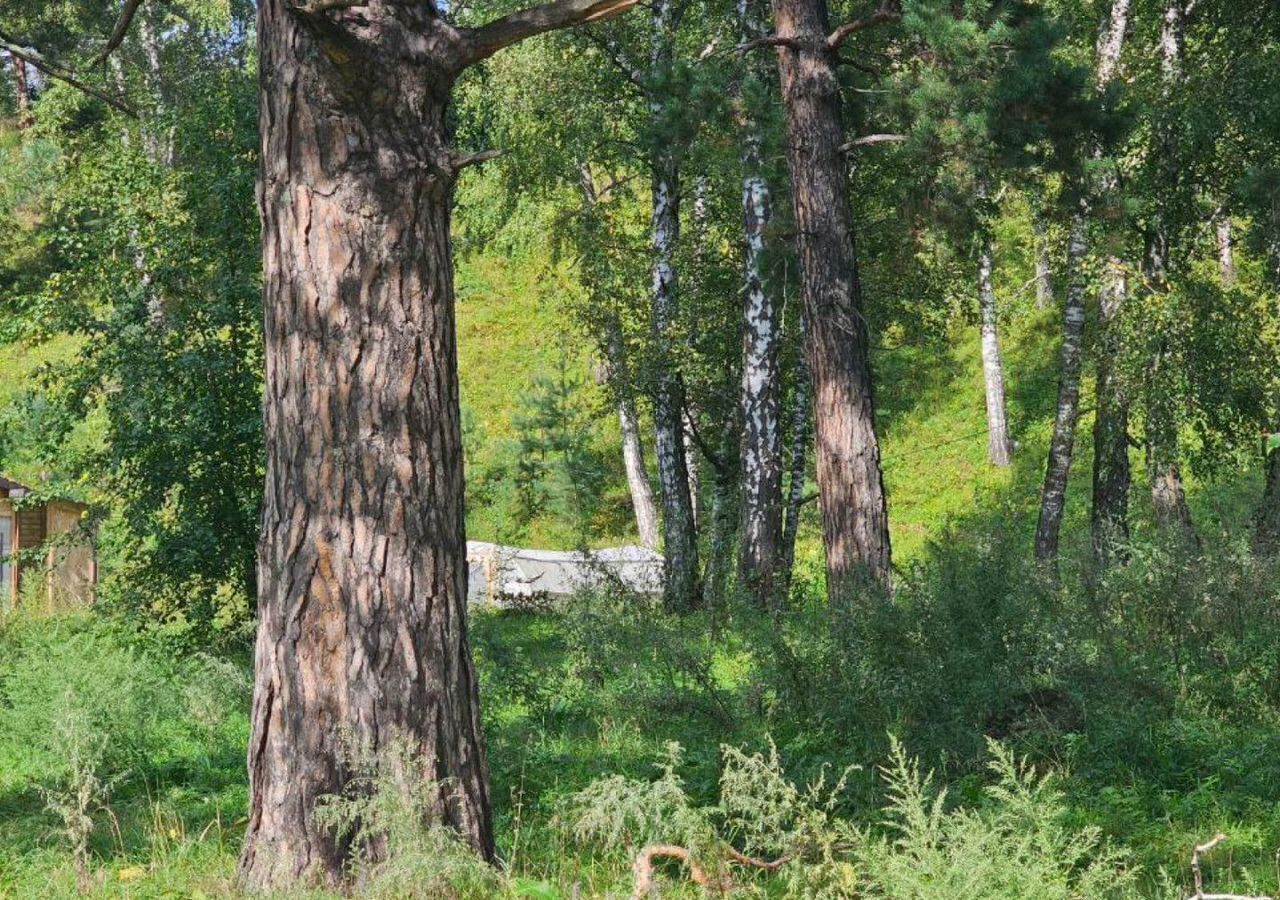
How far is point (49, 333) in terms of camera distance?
1478 centimetres

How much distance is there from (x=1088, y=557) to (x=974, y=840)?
6215 millimetres

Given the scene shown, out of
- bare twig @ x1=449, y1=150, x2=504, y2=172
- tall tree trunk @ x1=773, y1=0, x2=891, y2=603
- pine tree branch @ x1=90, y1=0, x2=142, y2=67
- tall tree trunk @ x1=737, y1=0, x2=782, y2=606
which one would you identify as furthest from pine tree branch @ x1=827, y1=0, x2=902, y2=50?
bare twig @ x1=449, y1=150, x2=504, y2=172

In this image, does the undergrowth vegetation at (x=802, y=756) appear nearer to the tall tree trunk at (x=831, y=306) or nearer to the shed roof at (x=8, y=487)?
the tall tree trunk at (x=831, y=306)

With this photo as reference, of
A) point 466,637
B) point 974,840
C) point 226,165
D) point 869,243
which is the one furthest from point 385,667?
point 869,243

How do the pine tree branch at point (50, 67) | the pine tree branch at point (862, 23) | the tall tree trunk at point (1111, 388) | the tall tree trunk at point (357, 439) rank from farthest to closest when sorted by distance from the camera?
the tall tree trunk at point (1111, 388)
the pine tree branch at point (862, 23)
the pine tree branch at point (50, 67)
the tall tree trunk at point (357, 439)

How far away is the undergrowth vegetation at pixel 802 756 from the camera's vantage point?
4965 millimetres

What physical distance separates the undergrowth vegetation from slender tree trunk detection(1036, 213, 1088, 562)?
7967mm

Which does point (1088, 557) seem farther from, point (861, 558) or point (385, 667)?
point (385, 667)

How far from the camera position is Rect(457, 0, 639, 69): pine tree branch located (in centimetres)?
548

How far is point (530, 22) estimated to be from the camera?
17.9ft

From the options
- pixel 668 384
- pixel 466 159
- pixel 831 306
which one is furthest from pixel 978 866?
pixel 668 384

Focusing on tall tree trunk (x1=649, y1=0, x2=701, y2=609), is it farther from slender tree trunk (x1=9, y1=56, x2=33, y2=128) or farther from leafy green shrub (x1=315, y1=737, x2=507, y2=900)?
slender tree trunk (x1=9, y1=56, x2=33, y2=128)

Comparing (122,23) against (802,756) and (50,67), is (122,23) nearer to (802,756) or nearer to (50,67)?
(50,67)

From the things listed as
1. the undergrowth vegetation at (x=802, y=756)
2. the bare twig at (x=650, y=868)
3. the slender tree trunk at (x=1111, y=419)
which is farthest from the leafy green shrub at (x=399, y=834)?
the slender tree trunk at (x=1111, y=419)
